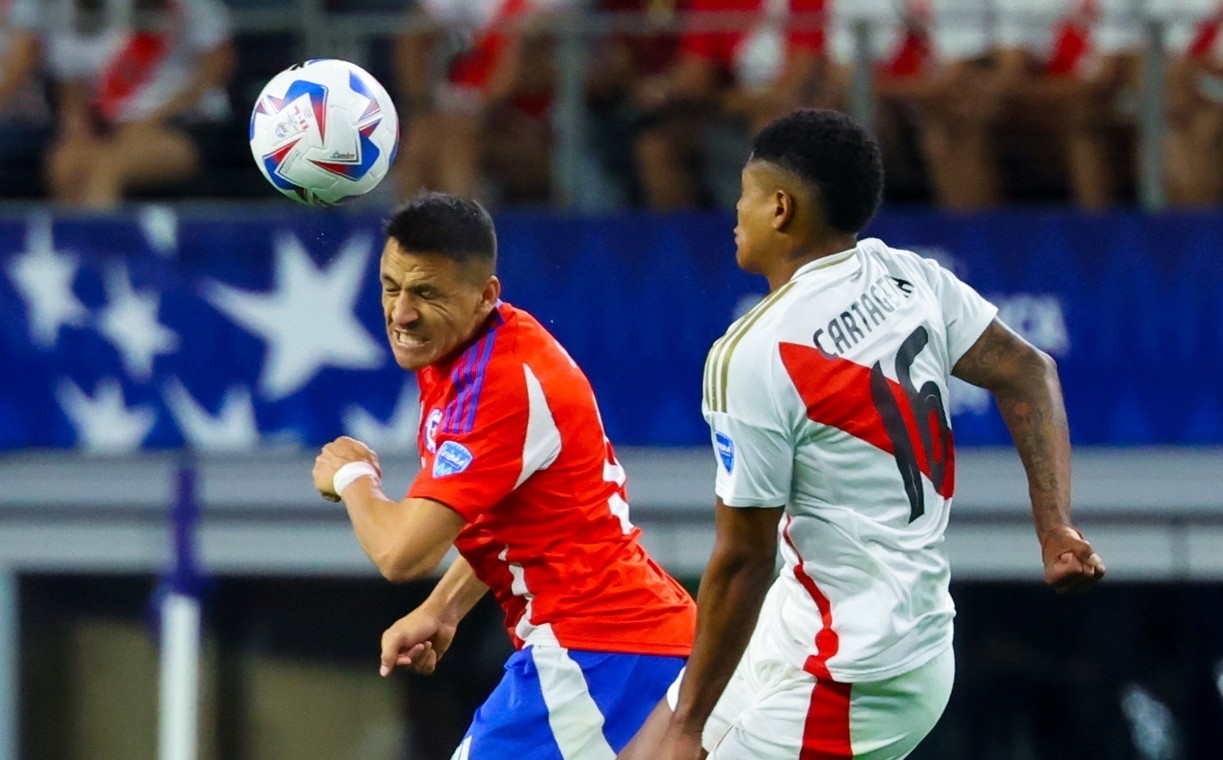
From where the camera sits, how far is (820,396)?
12.9 ft

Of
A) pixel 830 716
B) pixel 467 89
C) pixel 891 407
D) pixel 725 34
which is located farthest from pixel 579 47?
pixel 830 716

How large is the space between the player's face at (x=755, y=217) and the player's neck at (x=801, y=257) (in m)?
0.04

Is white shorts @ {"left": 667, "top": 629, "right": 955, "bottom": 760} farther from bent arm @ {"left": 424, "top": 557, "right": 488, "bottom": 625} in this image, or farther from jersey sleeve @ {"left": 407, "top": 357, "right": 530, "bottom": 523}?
bent arm @ {"left": 424, "top": 557, "right": 488, "bottom": 625}

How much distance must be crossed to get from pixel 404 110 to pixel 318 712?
3560 mm

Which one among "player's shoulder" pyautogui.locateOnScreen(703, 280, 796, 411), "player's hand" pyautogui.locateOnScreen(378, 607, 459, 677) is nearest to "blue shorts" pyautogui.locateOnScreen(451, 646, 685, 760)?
"player's hand" pyautogui.locateOnScreen(378, 607, 459, 677)

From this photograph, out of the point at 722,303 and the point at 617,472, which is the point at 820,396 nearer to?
the point at 617,472

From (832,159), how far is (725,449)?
647mm

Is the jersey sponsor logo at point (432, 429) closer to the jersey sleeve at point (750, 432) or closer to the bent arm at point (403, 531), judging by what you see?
the bent arm at point (403, 531)

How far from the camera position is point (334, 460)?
452 centimetres

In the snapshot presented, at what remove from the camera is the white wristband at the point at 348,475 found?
14.6ft

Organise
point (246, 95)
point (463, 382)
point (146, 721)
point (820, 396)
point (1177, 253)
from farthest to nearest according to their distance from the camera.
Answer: point (146, 721), point (246, 95), point (1177, 253), point (463, 382), point (820, 396)

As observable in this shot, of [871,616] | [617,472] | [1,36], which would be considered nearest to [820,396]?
[871,616]

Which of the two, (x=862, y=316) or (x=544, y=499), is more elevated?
(x=862, y=316)

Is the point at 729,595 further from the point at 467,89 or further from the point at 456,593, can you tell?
the point at 467,89
